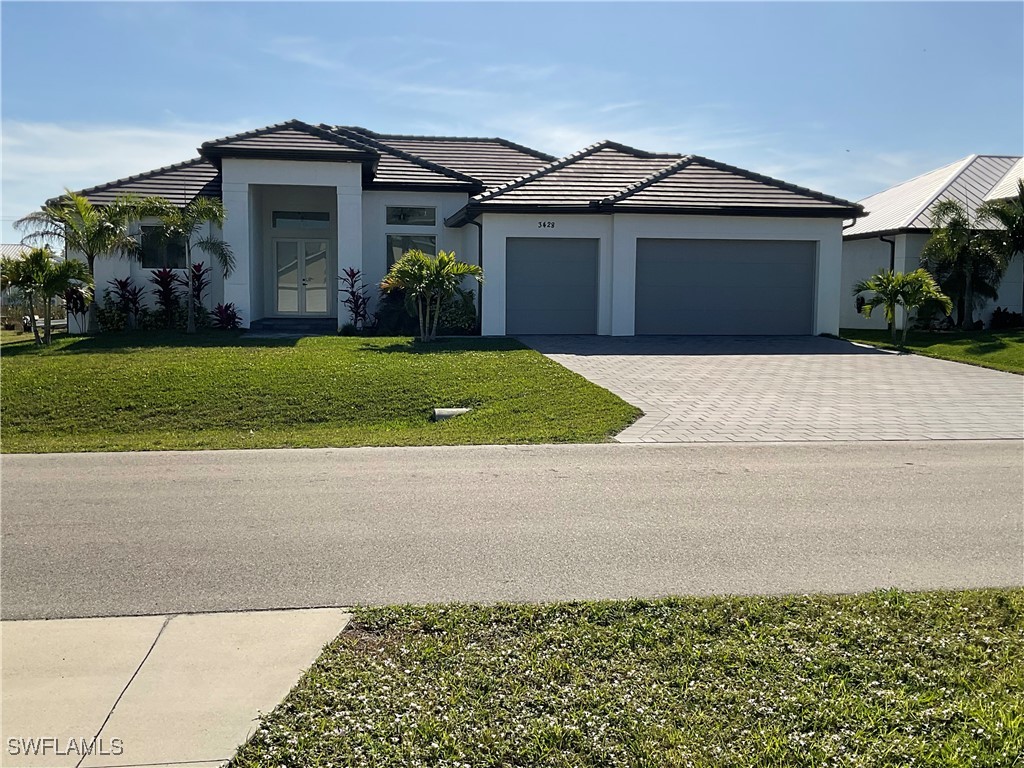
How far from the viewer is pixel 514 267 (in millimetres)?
22781

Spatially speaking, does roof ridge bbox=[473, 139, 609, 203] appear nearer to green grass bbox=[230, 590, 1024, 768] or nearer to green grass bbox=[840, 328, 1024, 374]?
green grass bbox=[840, 328, 1024, 374]

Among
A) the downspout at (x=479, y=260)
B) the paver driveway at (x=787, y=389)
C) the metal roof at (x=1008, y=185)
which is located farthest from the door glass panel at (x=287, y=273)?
the metal roof at (x=1008, y=185)

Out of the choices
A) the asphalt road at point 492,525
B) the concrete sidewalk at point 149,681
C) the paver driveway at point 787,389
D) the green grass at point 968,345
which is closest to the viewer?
the concrete sidewalk at point 149,681

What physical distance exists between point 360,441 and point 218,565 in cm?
520

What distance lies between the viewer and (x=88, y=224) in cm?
2120

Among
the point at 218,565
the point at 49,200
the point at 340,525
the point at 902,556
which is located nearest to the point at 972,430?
the point at 902,556

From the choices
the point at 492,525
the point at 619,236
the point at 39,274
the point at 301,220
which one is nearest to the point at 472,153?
the point at 301,220

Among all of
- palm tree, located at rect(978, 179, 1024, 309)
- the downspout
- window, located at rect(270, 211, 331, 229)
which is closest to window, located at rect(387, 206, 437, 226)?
the downspout

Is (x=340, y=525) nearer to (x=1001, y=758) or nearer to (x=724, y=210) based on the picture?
(x=1001, y=758)

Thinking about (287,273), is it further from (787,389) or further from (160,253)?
(787,389)

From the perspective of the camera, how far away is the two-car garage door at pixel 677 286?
75.4 feet

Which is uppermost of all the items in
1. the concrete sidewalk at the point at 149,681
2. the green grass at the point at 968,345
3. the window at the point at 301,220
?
the window at the point at 301,220

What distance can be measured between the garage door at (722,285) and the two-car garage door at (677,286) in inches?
1.0

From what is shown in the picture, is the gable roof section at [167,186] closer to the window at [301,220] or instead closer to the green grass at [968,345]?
the window at [301,220]
